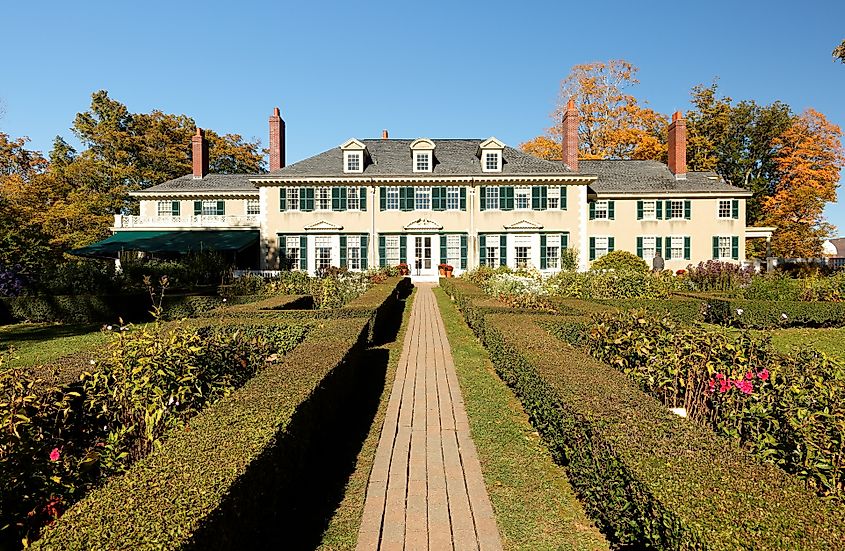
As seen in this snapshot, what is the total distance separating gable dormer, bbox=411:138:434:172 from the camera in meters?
27.9

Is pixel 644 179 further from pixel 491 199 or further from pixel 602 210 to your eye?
pixel 491 199

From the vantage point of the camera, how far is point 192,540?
200 cm

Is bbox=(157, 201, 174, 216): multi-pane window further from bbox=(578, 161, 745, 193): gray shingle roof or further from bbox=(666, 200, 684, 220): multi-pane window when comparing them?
bbox=(666, 200, 684, 220): multi-pane window

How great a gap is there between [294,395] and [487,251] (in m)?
24.5

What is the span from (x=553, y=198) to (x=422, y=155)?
7.15 metres

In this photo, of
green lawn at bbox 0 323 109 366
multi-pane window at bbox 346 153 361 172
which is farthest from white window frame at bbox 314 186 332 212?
green lawn at bbox 0 323 109 366

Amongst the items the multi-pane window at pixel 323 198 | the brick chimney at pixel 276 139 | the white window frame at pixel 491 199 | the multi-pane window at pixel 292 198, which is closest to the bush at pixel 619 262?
the white window frame at pixel 491 199

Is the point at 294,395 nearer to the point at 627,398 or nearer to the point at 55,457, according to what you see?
the point at 55,457

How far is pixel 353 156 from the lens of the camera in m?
28.0

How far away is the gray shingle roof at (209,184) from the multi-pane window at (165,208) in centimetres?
72

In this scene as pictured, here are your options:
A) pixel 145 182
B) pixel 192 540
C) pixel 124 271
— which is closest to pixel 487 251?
pixel 124 271

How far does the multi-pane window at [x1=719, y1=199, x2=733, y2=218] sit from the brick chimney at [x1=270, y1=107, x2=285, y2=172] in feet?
79.4

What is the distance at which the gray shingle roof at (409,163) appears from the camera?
27750 millimetres

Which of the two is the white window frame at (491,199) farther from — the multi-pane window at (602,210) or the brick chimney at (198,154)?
the brick chimney at (198,154)
